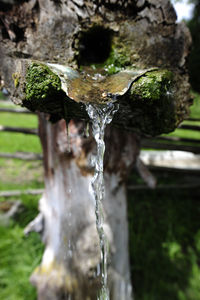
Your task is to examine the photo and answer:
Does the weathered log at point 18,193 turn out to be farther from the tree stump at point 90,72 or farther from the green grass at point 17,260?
the tree stump at point 90,72

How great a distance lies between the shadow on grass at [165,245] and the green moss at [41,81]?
2041 mm

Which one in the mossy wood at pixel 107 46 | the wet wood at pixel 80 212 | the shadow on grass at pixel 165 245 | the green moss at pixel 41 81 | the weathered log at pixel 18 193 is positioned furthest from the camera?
the weathered log at pixel 18 193

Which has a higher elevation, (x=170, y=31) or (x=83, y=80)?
(x=170, y=31)

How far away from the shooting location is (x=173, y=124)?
3.32 ft

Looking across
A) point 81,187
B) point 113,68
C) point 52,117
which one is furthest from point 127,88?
point 81,187

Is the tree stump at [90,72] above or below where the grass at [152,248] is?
above

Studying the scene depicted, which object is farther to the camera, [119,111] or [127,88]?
[119,111]

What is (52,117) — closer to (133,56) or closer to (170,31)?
(133,56)

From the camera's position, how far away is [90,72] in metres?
0.98

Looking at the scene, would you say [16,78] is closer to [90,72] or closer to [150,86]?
[90,72]

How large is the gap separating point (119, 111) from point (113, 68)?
0.78ft

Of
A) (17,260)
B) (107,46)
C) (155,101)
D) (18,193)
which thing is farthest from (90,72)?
(18,193)

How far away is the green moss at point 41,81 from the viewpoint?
77 cm

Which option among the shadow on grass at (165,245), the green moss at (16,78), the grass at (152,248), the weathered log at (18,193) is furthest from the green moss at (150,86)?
the weathered log at (18,193)
